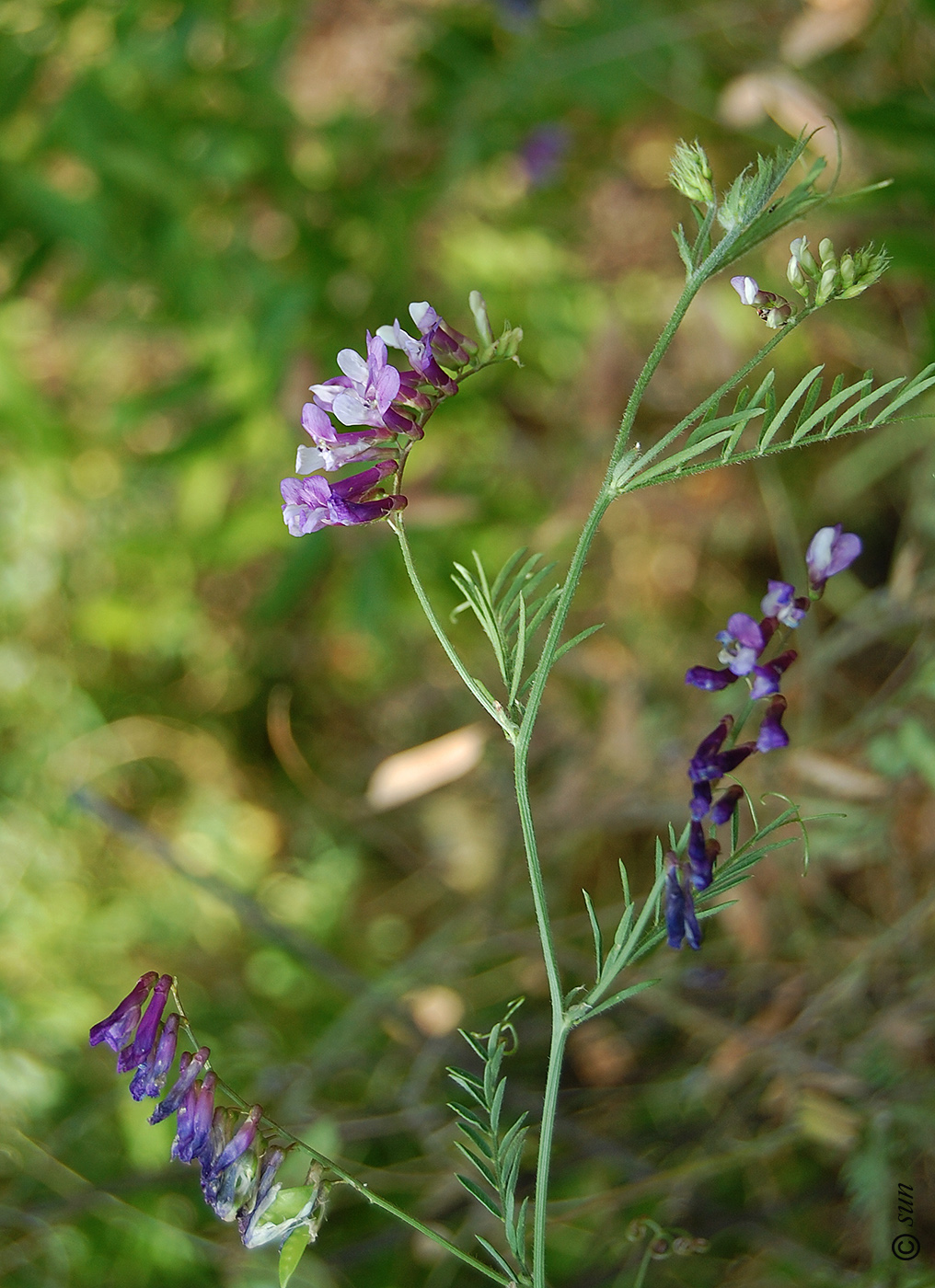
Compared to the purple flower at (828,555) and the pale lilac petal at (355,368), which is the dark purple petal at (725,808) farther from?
the pale lilac petal at (355,368)

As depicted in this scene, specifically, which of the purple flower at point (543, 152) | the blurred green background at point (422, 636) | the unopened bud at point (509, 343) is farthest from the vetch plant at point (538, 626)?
the purple flower at point (543, 152)

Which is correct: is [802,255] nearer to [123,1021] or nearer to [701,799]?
[701,799]

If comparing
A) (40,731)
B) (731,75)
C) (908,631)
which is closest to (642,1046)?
(908,631)

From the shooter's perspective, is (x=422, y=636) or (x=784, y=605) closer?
(x=784, y=605)

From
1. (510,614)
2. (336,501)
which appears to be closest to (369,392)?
(336,501)

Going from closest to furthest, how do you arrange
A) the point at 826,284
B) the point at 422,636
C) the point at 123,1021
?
the point at 826,284 < the point at 123,1021 < the point at 422,636

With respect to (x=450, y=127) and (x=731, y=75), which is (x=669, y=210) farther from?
(x=450, y=127)

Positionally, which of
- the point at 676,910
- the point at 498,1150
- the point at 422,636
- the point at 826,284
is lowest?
the point at 422,636
